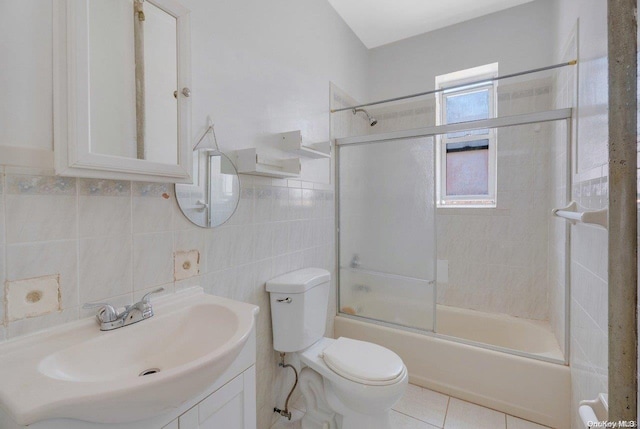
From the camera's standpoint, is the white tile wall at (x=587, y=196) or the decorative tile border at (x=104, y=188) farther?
the white tile wall at (x=587, y=196)

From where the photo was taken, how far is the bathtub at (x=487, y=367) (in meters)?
1.61

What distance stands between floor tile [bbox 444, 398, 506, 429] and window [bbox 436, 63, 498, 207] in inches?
59.8

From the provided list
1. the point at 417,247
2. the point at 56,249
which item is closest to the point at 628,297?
the point at 56,249

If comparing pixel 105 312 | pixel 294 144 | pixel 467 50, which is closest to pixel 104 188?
pixel 105 312

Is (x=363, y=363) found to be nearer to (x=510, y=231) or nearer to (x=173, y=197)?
(x=173, y=197)

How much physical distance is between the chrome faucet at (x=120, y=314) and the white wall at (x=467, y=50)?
2.80 metres

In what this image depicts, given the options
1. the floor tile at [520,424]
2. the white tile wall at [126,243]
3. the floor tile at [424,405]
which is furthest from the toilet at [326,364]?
the floor tile at [520,424]

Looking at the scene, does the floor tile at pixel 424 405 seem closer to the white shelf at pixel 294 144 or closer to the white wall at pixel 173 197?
the white wall at pixel 173 197

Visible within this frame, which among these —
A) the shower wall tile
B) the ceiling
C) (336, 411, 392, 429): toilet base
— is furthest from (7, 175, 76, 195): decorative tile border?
the shower wall tile

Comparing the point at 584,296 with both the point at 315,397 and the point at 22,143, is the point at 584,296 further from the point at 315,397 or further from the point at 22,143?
the point at 22,143

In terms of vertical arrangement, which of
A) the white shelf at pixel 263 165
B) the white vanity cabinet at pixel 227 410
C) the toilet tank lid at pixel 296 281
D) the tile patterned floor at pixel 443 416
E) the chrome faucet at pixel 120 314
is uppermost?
the white shelf at pixel 263 165

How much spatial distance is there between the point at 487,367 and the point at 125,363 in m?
1.94

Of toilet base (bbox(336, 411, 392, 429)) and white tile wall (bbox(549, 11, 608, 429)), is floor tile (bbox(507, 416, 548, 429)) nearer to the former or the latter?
white tile wall (bbox(549, 11, 608, 429))

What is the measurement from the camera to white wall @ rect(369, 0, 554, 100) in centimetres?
228
